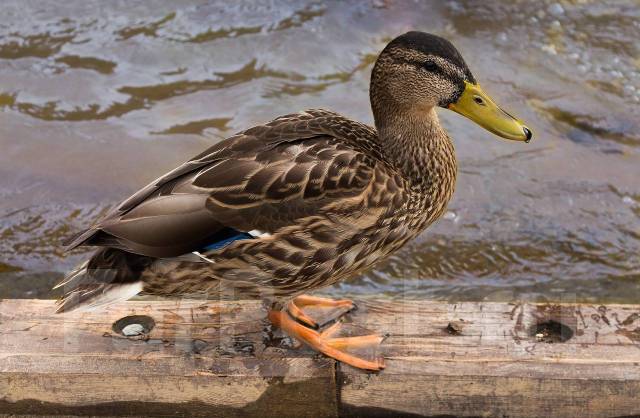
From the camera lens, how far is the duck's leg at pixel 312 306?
3207 mm

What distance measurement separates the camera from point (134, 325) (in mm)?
3037

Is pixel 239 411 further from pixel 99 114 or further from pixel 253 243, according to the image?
pixel 99 114

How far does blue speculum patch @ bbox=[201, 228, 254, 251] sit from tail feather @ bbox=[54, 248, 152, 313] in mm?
213

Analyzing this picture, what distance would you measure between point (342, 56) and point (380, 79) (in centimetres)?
298

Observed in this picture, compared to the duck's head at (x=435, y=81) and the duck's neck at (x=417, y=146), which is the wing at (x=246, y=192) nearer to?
the duck's neck at (x=417, y=146)

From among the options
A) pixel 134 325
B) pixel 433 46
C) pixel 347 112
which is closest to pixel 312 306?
pixel 134 325

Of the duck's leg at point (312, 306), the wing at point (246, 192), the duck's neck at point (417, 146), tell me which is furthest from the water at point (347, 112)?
the wing at point (246, 192)

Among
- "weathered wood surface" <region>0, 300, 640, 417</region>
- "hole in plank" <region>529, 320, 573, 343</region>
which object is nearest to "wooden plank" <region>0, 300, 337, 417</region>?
"weathered wood surface" <region>0, 300, 640, 417</region>

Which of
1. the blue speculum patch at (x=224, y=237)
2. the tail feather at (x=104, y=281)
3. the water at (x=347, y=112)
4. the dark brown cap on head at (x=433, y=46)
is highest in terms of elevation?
the dark brown cap on head at (x=433, y=46)

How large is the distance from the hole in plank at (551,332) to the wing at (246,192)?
2.28 feet

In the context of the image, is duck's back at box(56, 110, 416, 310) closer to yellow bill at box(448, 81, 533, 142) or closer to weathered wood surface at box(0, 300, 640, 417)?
weathered wood surface at box(0, 300, 640, 417)

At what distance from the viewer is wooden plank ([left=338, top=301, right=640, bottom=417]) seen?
275cm

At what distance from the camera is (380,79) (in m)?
3.30

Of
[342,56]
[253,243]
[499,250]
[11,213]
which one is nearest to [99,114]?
[11,213]
